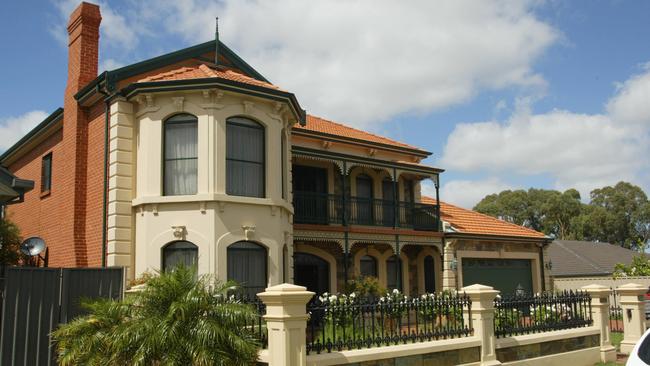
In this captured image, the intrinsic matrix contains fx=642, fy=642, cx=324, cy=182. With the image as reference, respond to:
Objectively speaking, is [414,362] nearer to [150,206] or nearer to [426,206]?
[150,206]

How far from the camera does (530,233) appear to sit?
1003 inches

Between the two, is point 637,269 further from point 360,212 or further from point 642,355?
point 642,355

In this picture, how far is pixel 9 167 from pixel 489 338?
678 inches

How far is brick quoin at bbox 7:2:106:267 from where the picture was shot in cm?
1430

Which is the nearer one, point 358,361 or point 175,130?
point 358,361

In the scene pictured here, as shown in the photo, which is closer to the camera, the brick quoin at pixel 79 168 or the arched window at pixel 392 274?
the brick quoin at pixel 79 168

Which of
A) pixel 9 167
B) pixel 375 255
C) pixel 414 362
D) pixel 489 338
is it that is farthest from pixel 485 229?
pixel 9 167

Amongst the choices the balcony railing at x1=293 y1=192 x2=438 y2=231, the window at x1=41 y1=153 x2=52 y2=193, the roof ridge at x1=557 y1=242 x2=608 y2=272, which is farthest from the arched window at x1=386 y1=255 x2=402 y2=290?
the roof ridge at x1=557 y1=242 x2=608 y2=272

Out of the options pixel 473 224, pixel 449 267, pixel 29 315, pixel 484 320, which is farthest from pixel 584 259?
pixel 29 315

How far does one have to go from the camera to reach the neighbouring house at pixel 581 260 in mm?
38381

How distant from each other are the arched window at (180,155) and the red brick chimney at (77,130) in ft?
8.07

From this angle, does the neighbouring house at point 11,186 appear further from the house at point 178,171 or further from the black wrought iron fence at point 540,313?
the black wrought iron fence at point 540,313

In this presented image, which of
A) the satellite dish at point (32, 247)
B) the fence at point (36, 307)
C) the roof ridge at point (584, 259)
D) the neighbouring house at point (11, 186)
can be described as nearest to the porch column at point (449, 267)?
the satellite dish at point (32, 247)

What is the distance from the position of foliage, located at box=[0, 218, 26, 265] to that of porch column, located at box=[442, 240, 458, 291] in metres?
13.4
